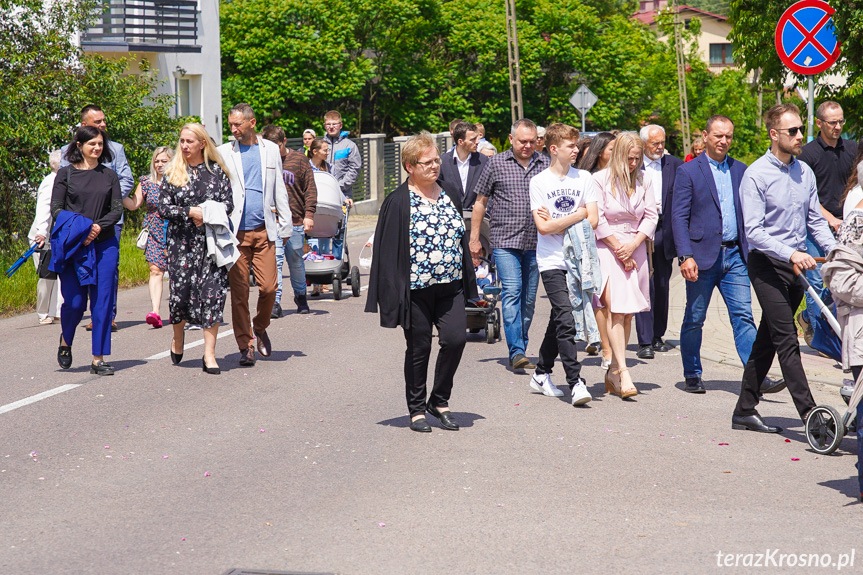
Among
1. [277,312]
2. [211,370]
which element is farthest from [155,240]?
[211,370]

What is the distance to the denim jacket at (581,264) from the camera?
8250 mm

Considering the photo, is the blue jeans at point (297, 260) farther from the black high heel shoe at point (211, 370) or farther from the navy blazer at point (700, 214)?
the navy blazer at point (700, 214)

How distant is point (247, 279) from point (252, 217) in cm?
57

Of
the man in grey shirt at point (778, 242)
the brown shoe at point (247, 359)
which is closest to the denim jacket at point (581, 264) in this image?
the man in grey shirt at point (778, 242)

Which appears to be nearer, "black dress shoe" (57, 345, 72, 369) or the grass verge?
"black dress shoe" (57, 345, 72, 369)

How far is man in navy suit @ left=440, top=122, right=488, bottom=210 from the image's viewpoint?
12.0 m

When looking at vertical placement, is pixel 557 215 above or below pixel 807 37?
below

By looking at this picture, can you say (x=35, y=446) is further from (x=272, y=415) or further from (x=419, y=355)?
(x=419, y=355)

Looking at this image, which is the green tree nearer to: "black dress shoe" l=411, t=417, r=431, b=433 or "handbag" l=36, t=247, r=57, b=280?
"handbag" l=36, t=247, r=57, b=280

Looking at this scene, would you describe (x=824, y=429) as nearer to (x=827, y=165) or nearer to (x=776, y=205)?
(x=776, y=205)

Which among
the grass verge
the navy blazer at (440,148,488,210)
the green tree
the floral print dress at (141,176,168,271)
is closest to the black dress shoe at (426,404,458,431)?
the navy blazer at (440,148,488,210)

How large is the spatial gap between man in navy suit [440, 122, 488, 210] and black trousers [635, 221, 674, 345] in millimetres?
2324

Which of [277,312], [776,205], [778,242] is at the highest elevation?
[776,205]

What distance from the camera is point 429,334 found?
7.26 m
